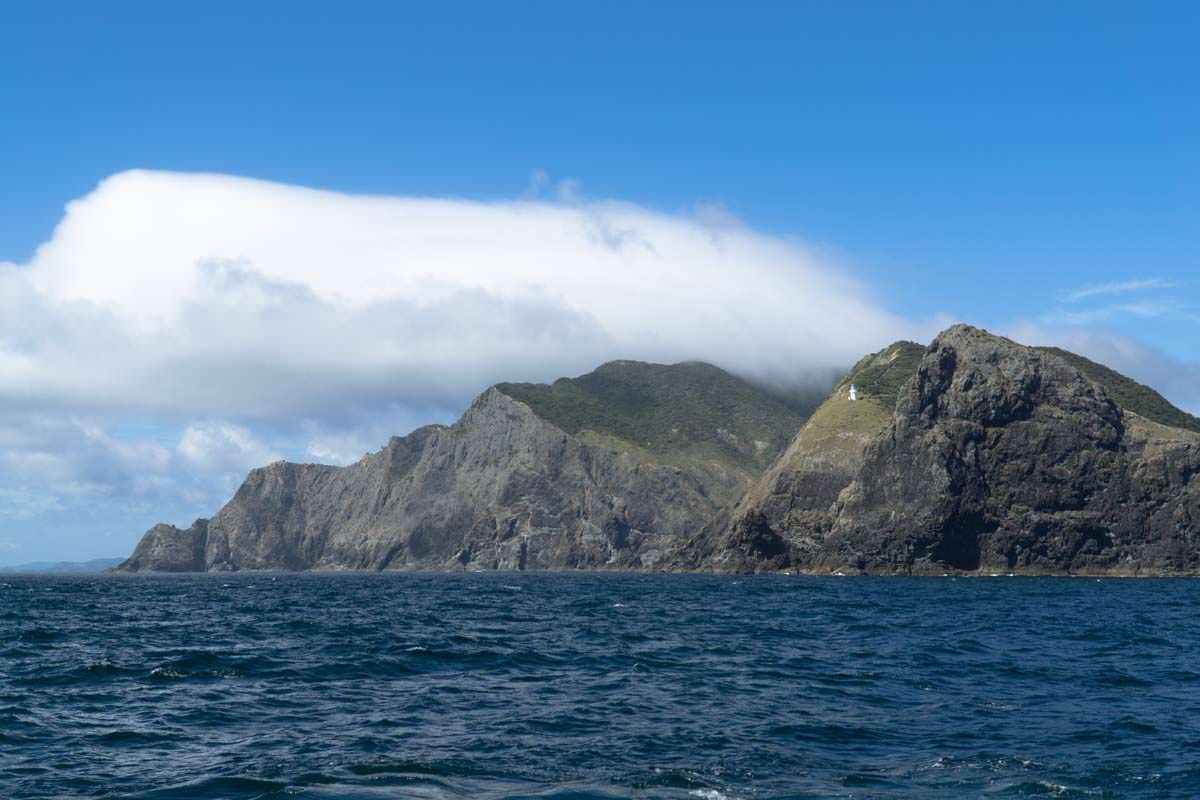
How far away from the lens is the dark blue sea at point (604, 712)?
23.0 m

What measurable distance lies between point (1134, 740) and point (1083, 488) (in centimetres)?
19013

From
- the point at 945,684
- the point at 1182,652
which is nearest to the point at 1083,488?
the point at 1182,652

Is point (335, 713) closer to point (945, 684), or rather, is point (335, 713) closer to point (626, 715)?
point (626, 715)

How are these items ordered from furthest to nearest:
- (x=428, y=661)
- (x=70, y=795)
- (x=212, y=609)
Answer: (x=212, y=609), (x=428, y=661), (x=70, y=795)

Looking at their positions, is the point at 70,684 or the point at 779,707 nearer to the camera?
the point at 779,707

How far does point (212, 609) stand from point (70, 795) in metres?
69.9

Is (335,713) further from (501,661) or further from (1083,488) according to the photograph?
(1083,488)

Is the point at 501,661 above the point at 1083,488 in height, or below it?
below

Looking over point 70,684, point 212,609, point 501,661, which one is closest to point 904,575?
point 212,609

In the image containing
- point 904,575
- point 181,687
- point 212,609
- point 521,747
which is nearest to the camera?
point 521,747

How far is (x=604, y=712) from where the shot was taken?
3173cm

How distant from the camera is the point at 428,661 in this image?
4384 cm

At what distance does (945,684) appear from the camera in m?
36.7

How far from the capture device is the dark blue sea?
2298 centimetres
